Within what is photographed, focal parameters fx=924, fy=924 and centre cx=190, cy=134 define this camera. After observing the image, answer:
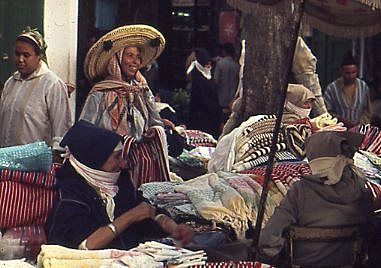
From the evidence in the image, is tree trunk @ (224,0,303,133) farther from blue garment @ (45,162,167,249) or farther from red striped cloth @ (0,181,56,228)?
red striped cloth @ (0,181,56,228)

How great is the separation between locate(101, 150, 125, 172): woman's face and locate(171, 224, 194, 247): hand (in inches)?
18.7

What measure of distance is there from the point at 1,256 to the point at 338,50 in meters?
11.4

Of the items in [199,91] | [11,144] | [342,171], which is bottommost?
[199,91]

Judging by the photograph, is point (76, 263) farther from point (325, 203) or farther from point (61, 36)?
point (61, 36)

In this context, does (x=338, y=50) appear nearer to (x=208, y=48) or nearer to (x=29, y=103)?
(x=208, y=48)

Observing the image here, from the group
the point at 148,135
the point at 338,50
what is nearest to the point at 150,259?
the point at 148,135

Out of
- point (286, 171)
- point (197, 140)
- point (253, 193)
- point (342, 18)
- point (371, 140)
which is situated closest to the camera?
point (253, 193)

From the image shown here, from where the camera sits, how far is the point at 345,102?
35.2 ft

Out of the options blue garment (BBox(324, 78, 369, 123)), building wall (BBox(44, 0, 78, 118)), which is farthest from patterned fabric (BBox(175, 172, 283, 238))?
blue garment (BBox(324, 78, 369, 123))

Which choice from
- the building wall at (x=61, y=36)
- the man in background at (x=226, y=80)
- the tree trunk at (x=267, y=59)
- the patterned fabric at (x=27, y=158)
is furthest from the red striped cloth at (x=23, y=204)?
the man in background at (x=226, y=80)

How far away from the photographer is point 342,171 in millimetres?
5199

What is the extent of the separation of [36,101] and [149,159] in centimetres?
108

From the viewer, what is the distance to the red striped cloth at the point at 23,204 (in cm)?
517

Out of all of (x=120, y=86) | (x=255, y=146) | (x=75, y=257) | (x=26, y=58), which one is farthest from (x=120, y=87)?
(x=75, y=257)
